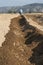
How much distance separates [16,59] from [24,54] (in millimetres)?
2626

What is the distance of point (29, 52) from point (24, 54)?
0.63 metres

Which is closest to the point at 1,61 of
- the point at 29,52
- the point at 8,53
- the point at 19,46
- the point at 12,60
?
the point at 12,60

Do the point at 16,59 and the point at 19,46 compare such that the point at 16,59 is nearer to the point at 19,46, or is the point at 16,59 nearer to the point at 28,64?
the point at 28,64

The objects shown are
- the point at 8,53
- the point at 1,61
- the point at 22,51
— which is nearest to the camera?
the point at 1,61

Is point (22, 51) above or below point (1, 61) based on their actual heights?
below

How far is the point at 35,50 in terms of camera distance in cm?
2441

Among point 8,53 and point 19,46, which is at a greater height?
point 8,53

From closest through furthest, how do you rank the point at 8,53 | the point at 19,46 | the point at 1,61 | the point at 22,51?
the point at 1,61, the point at 8,53, the point at 22,51, the point at 19,46

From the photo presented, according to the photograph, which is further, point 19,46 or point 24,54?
point 19,46

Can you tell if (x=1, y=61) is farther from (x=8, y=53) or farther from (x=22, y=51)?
(x=22, y=51)

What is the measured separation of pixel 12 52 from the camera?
2405cm

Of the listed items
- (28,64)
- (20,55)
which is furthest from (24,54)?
(28,64)

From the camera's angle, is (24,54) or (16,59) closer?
(16,59)

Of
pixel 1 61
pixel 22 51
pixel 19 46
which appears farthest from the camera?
pixel 19 46
